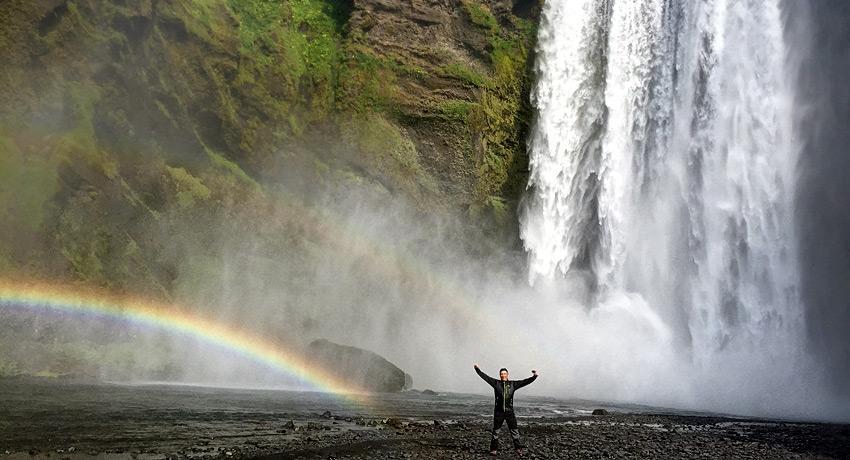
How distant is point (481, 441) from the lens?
14.5 m

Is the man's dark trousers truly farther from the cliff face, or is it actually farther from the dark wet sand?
the cliff face

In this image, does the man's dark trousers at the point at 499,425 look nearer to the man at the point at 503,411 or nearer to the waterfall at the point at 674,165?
the man at the point at 503,411

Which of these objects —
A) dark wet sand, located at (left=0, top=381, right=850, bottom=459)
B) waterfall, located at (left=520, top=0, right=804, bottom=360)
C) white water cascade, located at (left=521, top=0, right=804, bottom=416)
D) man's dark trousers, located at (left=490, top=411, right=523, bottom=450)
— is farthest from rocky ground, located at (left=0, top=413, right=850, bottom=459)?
waterfall, located at (left=520, top=0, right=804, bottom=360)

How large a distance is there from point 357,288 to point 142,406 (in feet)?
62.9

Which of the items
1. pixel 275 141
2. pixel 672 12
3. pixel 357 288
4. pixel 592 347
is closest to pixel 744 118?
pixel 672 12

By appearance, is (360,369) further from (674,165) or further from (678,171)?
(674,165)

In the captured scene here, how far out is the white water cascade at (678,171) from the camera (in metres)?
35.2

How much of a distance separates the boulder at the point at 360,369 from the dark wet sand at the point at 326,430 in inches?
189

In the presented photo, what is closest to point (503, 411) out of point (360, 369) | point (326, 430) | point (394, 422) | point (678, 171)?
point (326, 430)

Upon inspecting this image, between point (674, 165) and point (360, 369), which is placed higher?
point (674, 165)

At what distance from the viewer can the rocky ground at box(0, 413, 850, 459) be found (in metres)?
11.8

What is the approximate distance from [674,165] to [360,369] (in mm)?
22421

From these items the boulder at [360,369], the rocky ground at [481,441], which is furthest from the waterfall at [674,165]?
the rocky ground at [481,441]

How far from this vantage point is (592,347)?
3616 cm
